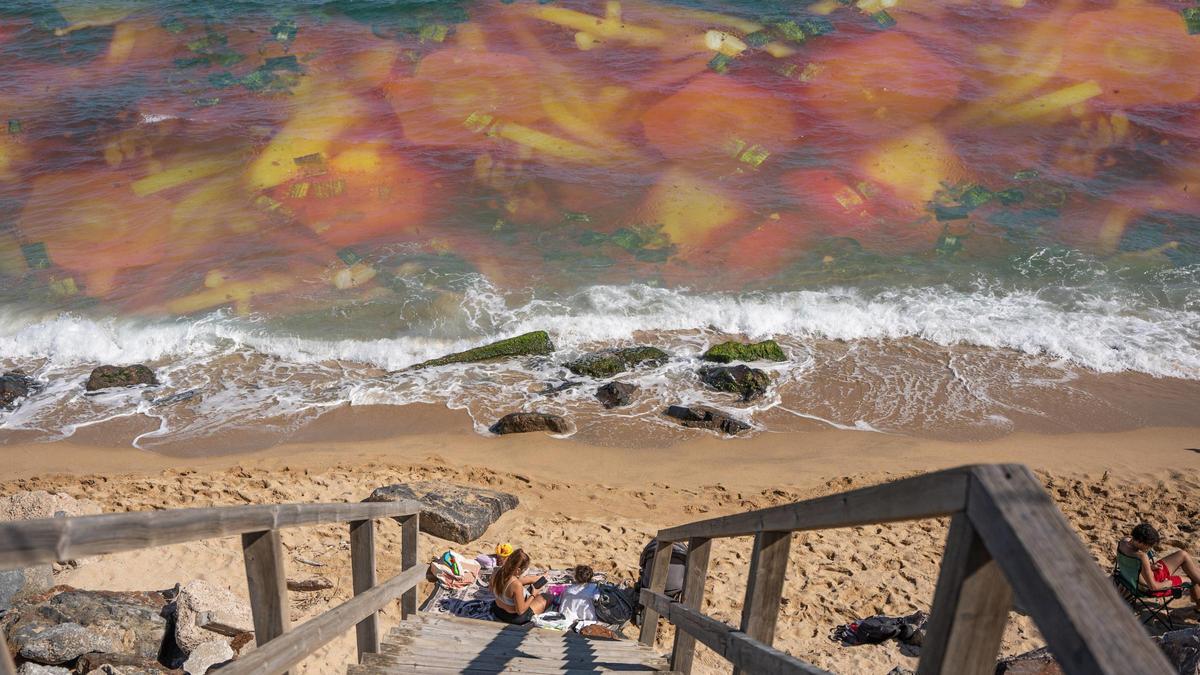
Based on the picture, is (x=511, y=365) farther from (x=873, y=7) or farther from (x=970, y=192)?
(x=873, y=7)

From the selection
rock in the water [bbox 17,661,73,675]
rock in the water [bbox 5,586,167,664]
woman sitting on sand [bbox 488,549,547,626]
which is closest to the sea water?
woman sitting on sand [bbox 488,549,547,626]

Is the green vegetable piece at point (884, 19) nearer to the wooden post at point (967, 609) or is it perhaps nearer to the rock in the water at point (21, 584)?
the rock in the water at point (21, 584)

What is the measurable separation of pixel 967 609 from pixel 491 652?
11.0ft

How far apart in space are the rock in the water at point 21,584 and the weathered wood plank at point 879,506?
4.92m

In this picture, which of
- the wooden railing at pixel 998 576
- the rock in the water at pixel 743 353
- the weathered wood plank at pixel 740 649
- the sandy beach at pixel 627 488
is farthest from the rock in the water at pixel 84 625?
the rock in the water at pixel 743 353

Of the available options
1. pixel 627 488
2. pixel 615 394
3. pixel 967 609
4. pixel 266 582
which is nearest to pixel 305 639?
pixel 266 582

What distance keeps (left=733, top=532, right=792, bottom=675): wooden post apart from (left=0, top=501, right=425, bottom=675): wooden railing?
1.38 meters

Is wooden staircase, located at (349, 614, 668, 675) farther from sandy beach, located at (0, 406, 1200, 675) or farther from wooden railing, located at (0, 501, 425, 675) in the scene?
sandy beach, located at (0, 406, 1200, 675)

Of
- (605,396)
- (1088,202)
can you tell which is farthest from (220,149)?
(1088,202)

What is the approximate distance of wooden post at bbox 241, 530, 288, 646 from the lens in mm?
2479

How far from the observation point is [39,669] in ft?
14.2

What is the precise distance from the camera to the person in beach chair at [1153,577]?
20.1 ft

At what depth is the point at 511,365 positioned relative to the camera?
11750mm

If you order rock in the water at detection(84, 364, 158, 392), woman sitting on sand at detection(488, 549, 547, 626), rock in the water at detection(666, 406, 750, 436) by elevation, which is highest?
woman sitting on sand at detection(488, 549, 547, 626)
